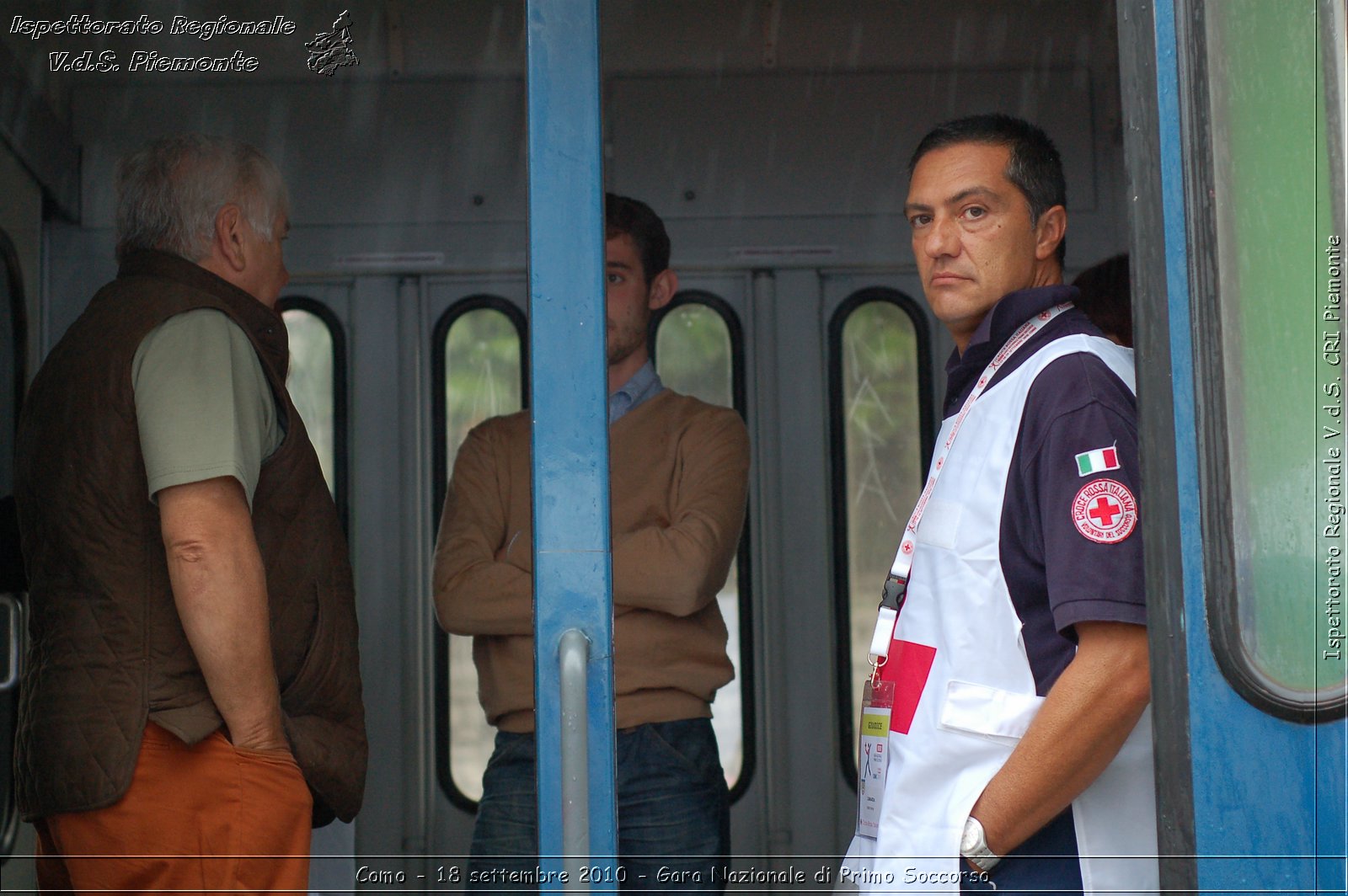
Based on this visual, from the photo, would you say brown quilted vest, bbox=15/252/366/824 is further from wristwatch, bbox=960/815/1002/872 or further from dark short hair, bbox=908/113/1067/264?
dark short hair, bbox=908/113/1067/264

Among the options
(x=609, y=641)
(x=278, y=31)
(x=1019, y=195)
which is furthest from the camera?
(x=278, y=31)

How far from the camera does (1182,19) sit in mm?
1764

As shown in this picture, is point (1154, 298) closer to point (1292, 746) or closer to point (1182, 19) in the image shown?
point (1182, 19)

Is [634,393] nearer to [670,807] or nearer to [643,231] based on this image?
[643,231]

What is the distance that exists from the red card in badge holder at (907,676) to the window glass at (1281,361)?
451 mm

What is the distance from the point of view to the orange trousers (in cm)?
211

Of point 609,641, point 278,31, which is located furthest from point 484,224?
point 609,641

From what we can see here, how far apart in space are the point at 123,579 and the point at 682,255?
Answer: 2181 mm

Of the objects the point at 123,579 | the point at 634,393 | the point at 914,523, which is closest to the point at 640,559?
the point at 634,393

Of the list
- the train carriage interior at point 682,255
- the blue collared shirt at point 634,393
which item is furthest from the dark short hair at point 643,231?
the train carriage interior at point 682,255

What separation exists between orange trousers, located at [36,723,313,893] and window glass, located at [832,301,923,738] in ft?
7.27

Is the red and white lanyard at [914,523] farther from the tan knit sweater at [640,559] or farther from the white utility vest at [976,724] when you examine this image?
the tan knit sweater at [640,559]

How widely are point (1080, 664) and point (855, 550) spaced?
2.24 metres

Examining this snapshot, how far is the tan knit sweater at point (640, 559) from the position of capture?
304cm
